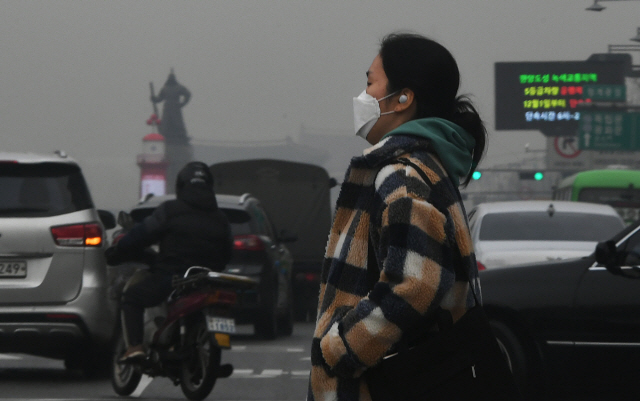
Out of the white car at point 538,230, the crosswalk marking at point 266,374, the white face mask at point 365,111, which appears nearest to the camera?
the white face mask at point 365,111

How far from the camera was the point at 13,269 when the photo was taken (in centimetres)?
976

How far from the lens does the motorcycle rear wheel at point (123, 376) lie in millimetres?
9297

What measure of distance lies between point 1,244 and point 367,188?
6943 millimetres

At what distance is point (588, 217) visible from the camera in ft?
43.8

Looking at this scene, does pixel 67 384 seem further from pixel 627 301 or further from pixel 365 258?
pixel 365 258

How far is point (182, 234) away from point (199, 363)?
86 cm

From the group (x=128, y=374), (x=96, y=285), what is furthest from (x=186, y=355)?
(x=96, y=285)

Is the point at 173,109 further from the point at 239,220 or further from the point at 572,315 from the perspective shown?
the point at 572,315

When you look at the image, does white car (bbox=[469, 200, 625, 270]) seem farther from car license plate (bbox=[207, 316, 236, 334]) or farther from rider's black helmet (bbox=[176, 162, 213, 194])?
car license plate (bbox=[207, 316, 236, 334])

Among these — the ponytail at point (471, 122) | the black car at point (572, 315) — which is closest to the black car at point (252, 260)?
the black car at point (572, 315)

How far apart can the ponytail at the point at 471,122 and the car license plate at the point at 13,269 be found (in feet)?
22.2

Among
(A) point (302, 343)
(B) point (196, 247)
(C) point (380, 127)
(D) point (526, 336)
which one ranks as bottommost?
(A) point (302, 343)

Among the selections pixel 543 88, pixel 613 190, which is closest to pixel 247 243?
pixel 613 190

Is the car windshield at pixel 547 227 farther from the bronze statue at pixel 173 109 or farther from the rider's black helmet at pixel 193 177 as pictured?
the bronze statue at pixel 173 109
